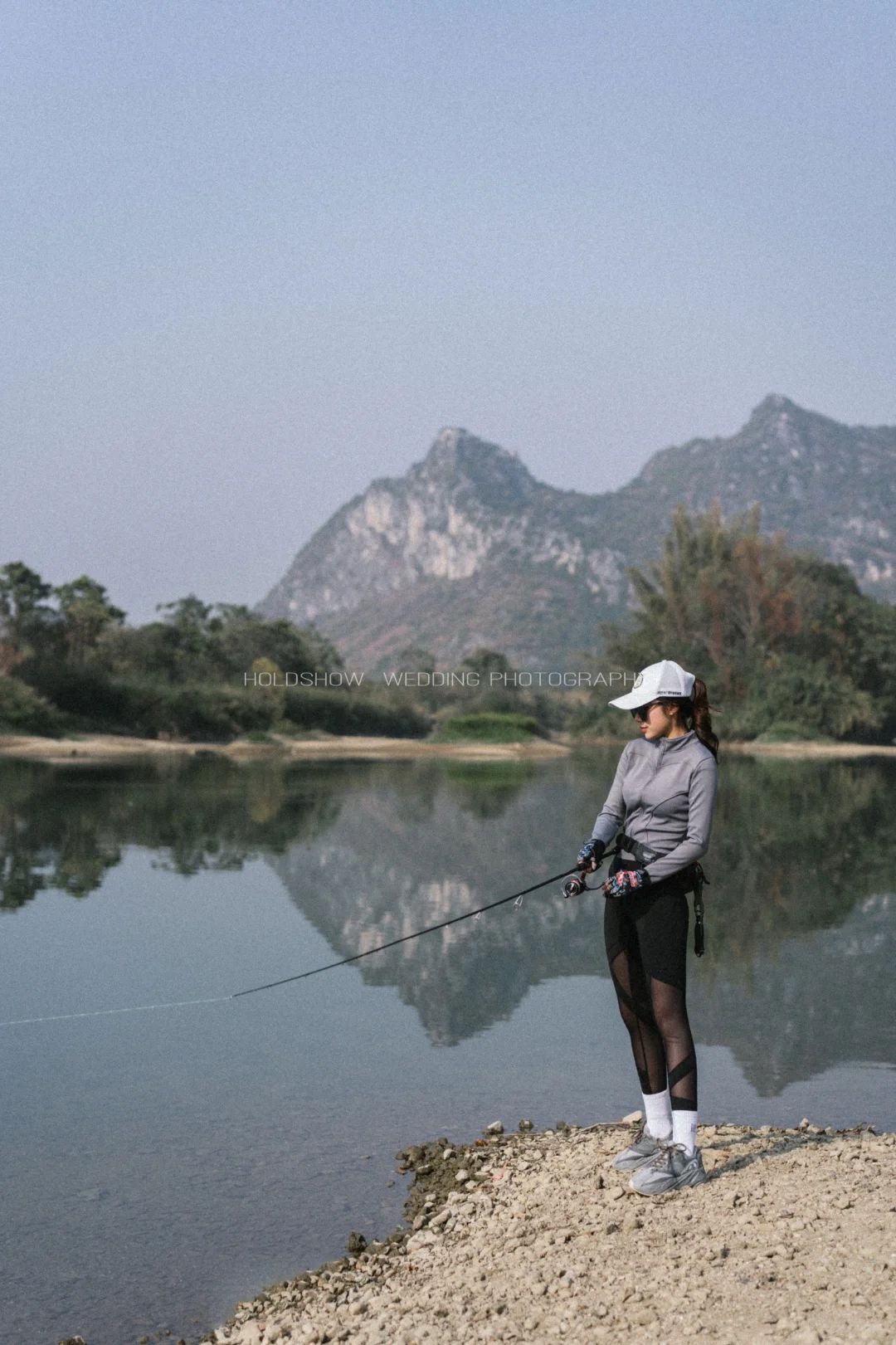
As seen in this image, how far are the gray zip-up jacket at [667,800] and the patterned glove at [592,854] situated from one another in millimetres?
24

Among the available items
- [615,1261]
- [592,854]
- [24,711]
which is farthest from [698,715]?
[24,711]

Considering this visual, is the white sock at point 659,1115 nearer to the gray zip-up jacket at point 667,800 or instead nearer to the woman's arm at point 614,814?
the gray zip-up jacket at point 667,800

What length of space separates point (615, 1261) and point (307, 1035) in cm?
342

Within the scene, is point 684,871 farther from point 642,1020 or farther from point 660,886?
point 642,1020

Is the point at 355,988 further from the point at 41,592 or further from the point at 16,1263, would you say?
the point at 41,592

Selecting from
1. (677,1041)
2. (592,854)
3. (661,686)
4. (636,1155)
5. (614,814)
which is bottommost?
(636,1155)

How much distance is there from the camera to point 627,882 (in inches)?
158

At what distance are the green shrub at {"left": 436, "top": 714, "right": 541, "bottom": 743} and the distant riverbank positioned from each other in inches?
26.0

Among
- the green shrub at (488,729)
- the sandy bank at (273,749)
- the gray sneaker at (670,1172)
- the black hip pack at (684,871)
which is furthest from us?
the green shrub at (488,729)

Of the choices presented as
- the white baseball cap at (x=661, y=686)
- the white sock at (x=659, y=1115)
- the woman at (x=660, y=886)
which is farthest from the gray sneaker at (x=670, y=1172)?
the white baseball cap at (x=661, y=686)

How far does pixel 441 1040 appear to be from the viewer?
21.1 ft

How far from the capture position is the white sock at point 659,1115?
4.14 metres

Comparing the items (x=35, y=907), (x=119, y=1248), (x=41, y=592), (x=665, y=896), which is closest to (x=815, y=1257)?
(x=665, y=896)

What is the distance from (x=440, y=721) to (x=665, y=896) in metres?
60.2
